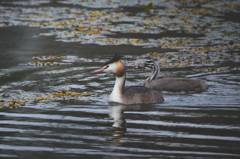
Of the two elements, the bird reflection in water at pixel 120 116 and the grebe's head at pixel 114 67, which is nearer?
the bird reflection in water at pixel 120 116

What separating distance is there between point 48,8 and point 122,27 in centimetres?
880

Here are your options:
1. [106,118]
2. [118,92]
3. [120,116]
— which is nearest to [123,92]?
[118,92]

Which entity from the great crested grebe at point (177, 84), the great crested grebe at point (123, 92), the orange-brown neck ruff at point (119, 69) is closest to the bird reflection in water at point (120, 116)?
the great crested grebe at point (123, 92)

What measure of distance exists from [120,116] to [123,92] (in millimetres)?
1523

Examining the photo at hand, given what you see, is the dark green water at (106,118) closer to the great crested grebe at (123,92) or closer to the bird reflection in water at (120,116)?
the bird reflection in water at (120,116)

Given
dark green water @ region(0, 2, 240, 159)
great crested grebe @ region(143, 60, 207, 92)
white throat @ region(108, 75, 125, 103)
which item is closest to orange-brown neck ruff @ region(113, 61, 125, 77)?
white throat @ region(108, 75, 125, 103)

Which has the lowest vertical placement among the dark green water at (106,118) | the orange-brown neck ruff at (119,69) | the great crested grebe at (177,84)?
the dark green water at (106,118)

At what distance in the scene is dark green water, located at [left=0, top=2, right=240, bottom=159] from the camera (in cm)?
765

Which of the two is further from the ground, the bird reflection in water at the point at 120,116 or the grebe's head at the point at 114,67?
the grebe's head at the point at 114,67

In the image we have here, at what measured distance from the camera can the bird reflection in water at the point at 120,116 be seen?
841cm

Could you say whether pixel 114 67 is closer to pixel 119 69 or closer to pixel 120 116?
pixel 119 69

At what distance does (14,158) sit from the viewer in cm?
725

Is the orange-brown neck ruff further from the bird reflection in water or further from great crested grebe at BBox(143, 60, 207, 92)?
great crested grebe at BBox(143, 60, 207, 92)

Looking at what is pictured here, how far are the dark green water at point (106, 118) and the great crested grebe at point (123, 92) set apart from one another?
0.75 ft
